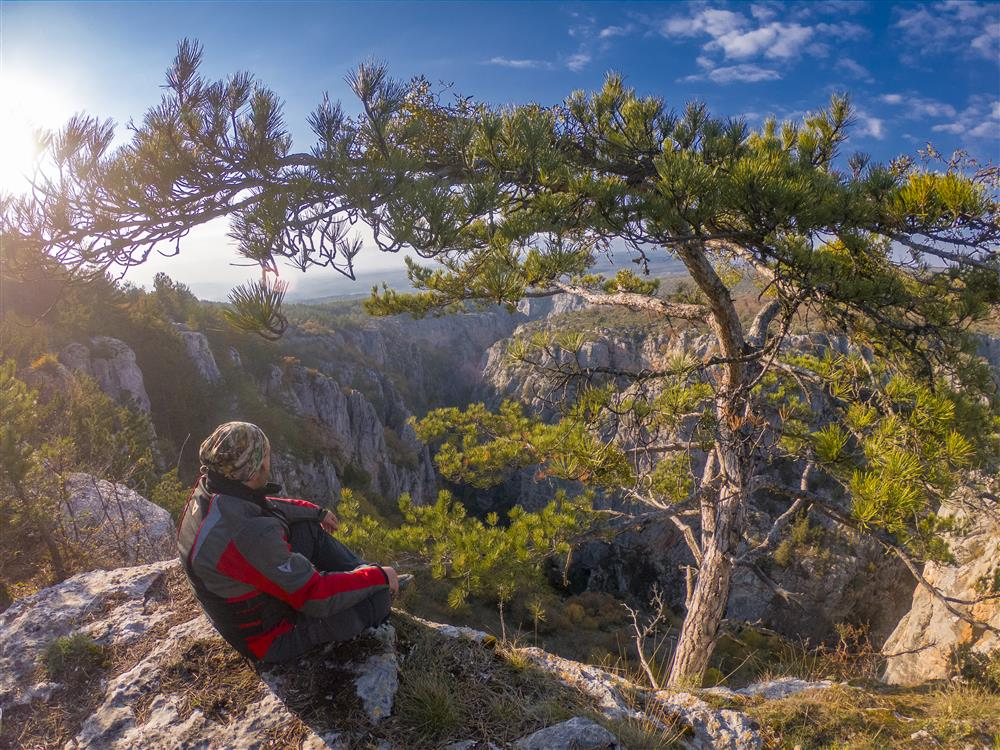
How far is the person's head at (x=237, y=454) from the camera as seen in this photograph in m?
2.23

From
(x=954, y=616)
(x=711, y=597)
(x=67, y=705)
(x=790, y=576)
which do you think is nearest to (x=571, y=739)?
(x=67, y=705)

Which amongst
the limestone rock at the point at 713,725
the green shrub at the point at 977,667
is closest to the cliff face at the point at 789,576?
the green shrub at the point at 977,667

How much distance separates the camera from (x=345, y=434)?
33500 millimetres

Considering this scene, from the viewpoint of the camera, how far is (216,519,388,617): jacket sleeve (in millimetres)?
2121

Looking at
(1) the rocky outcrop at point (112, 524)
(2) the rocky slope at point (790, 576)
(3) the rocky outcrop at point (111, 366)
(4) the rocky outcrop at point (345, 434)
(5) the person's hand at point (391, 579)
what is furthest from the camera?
(4) the rocky outcrop at point (345, 434)

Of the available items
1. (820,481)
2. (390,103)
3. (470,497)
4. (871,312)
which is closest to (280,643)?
(390,103)

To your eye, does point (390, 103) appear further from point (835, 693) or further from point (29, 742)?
point (835, 693)

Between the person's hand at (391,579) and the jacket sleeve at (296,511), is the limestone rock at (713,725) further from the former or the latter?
the jacket sleeve at (296,511)

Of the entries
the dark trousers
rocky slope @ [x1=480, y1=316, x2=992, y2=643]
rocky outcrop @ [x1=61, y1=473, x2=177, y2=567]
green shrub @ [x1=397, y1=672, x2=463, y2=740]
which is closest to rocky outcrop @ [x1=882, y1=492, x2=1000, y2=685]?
green shrub @ [x1=397, y1=672, x2=463, y2=740]

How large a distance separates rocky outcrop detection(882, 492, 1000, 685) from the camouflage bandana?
5.75 metres

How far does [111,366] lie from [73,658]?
58.8 feet

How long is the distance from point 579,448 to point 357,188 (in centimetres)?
279

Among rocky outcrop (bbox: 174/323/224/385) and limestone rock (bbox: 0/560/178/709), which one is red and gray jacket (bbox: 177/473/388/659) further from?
rocky outcrop (bbox: 174/323/224/385)

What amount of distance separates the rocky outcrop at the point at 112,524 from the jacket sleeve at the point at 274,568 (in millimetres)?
4669
